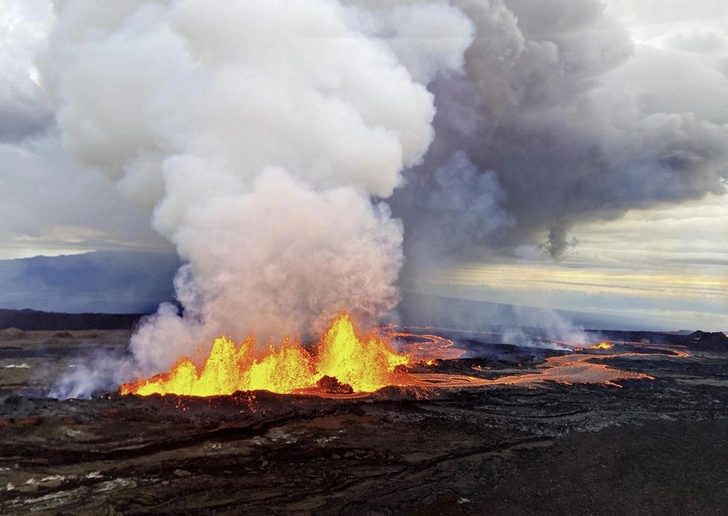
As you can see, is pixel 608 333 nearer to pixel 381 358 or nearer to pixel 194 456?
pixel 381 358

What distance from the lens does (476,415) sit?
22.2 metres

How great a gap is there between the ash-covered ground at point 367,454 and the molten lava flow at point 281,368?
3226mm

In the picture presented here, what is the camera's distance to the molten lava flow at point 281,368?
24.2m

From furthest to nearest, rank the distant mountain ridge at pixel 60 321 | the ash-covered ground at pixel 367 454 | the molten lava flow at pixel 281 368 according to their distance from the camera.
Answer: the distant mountain ridge at pixel 60 321
the molten lava flow at pixel 281 368
the ash-covered ground at pixel 367 454

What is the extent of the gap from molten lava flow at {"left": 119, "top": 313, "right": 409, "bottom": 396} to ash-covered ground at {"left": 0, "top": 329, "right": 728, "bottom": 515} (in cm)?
323

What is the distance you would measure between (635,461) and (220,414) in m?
15.9

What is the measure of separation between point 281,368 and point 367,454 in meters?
11.8

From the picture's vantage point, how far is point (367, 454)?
16250 mm

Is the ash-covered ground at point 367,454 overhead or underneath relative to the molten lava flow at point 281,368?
underneath

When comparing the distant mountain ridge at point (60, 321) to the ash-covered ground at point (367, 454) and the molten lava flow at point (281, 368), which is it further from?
the molten lava flow at point (281, 368)

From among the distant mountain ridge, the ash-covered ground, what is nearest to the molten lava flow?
the ash-covered ground

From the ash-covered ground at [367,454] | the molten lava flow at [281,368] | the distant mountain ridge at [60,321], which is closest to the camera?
the ash-covered ground at [367,454]

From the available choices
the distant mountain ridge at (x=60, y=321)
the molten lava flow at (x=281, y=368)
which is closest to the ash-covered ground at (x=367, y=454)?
the molten lava flow at (x=281, y=368)

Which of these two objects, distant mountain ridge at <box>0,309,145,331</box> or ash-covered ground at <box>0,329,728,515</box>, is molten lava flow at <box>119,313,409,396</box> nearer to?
ash-covered ground at <box>0,329,728,515</box>
